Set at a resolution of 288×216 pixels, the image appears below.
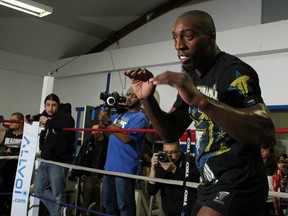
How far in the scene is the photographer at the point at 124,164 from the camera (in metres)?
2.40

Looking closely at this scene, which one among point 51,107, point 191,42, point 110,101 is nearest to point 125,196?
point 110,101

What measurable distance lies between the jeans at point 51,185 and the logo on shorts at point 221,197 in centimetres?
208

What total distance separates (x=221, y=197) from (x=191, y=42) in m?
0.43

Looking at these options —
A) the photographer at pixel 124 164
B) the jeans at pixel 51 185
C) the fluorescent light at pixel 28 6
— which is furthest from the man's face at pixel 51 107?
the fluorescent light at pixel 28 6

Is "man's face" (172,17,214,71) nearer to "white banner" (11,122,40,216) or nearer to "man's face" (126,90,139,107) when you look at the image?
"man's face" (126,90,139,107)

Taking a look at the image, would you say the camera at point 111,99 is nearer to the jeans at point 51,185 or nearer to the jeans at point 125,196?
the jeans at point 125,196

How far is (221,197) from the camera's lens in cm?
86

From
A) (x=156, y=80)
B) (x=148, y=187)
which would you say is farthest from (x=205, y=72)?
(x=148, y=187)

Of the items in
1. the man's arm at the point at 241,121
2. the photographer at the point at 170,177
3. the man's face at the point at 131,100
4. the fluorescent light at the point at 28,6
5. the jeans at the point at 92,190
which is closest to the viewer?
the man's arm at the point at 241,121


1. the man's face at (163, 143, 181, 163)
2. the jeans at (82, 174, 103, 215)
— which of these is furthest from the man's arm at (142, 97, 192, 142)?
the jeans at (82, 174, 103, 215)

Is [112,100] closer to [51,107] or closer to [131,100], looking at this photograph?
[131,100]

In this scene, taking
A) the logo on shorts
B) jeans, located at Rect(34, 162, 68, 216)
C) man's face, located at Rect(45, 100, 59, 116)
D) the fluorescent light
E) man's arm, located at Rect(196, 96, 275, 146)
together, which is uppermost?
the fluorescent light

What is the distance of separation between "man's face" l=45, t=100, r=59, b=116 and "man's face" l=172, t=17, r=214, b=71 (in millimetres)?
2195

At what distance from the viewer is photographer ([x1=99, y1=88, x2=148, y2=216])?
2.40m
